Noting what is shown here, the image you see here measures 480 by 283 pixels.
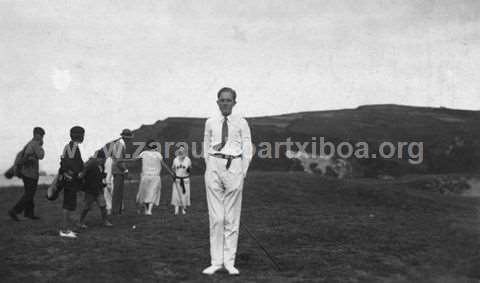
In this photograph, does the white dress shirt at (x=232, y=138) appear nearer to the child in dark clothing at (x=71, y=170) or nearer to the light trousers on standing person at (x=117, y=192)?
the child in dark clothing at (x=71, y=170)

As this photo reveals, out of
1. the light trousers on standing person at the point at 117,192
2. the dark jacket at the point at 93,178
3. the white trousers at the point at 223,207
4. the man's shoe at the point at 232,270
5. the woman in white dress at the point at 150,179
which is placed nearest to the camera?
the man's shoe at the point at 232,270

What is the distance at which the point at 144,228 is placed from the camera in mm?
11094

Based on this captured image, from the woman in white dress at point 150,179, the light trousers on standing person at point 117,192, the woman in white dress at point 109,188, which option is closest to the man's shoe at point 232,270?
the light trousers on standing person at point 117,192

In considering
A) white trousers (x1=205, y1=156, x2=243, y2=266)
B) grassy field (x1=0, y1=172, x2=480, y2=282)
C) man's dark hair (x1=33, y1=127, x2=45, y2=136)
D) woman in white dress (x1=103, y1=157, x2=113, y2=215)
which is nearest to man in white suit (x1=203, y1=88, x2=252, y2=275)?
white trousers (x1=205, y1=156, x2=243, y2=266)

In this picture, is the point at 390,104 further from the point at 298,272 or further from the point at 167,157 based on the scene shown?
the point at 298,272

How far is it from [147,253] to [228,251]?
1.80m

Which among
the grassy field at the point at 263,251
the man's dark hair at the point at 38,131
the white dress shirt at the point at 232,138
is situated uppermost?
the man's dark hair at the point at 38,131

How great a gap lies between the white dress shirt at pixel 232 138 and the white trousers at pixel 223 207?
0.37ft

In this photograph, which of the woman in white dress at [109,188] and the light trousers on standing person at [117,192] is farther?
the woman in white dress at [109,188]

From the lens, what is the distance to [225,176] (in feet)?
22.1

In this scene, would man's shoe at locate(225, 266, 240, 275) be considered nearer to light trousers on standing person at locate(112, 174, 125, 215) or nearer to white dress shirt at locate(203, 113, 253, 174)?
white dress shirt at locate(203, 113, 253, 174)

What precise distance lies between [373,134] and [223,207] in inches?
1639

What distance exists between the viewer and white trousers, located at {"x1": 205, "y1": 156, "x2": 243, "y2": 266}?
668cm

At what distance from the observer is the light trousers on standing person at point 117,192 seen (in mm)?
13328
